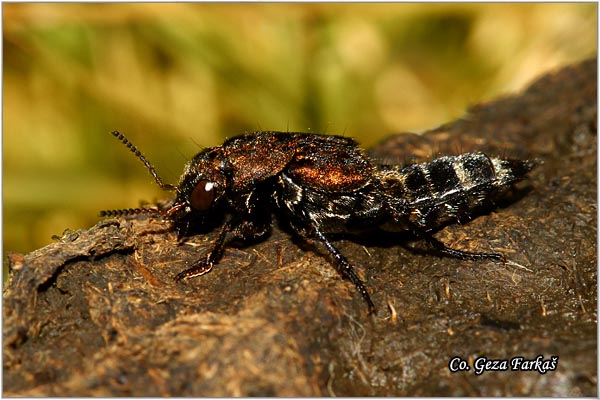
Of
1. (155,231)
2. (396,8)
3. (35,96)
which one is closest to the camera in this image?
(155,231)

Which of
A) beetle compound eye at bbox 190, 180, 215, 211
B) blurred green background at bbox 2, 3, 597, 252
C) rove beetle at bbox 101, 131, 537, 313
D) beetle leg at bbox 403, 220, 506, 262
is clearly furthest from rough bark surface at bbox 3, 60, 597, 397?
blurred green background at bbox 2, 3, 597, 252

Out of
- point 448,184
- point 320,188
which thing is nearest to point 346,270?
point 320,188

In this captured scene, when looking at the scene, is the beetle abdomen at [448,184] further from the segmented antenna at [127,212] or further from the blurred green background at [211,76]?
the blurred green background at [211,76]

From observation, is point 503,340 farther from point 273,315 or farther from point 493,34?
point 493,34

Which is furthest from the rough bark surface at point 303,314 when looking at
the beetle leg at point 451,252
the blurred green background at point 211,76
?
the blurred green background at point 211,76

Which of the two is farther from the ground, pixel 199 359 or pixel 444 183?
pixel 444 183

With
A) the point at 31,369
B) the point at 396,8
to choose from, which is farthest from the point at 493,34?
the point at 31,369

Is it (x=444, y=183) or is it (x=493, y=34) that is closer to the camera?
(x=444, y=183)
